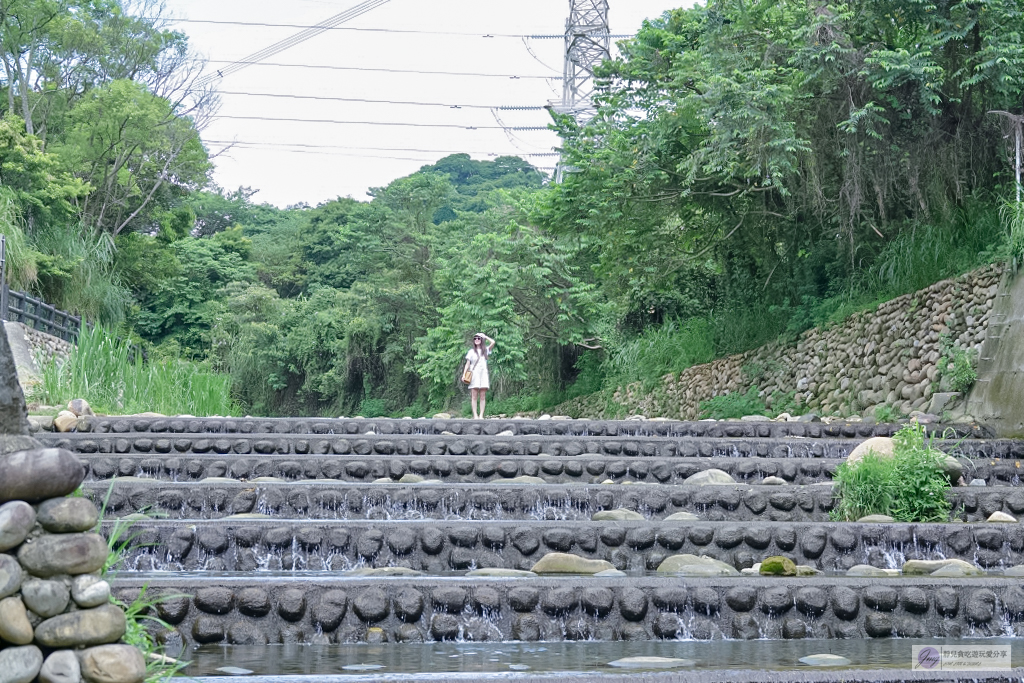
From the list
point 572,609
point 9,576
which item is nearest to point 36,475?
point 9,576

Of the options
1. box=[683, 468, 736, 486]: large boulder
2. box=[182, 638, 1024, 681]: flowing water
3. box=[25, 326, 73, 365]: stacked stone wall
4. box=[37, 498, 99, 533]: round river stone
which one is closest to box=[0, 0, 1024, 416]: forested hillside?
box=[25, 326, 73, 365]: stacked stone wall

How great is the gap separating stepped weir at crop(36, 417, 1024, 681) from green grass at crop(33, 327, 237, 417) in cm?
404

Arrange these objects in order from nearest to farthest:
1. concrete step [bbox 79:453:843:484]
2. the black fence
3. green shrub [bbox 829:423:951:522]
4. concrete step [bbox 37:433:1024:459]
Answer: green shrub [bbox 829:423:951:522] → concrete step [bbox 79:453:843:484] → concrete step [bbox 37:433:1024:459] → the black fence

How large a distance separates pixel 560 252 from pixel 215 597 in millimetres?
19437

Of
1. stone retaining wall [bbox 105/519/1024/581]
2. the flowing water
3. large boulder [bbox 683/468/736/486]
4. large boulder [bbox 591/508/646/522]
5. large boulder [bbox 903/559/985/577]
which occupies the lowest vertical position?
the flowing water

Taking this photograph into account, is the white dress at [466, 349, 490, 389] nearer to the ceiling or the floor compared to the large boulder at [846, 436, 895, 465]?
nearer to the ceiling

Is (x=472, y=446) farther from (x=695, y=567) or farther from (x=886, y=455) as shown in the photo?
(x=695, y=567)

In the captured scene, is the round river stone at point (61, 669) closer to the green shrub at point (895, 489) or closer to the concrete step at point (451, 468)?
the concrete step at point (451, 468)

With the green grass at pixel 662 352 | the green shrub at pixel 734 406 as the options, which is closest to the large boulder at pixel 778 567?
the green shrub at pixel 734 406

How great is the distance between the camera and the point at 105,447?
7285 millimetres

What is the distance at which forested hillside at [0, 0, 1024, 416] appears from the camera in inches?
460

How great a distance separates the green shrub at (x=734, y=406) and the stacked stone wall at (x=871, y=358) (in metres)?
0.17

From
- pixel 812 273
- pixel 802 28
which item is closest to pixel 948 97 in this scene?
pixel 802 28

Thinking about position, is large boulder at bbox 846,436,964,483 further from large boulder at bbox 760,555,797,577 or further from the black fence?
the black fence
